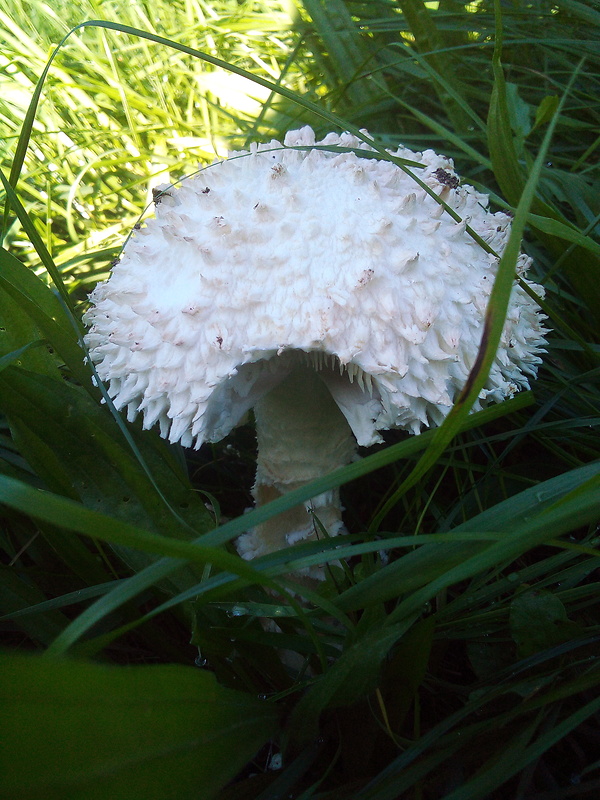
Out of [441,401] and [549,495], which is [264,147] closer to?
[441,401]

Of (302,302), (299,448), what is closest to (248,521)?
(302,302)

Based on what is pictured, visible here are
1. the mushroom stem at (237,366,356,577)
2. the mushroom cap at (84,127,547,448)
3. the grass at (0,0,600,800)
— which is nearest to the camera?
the grass at (0,0,600,800)

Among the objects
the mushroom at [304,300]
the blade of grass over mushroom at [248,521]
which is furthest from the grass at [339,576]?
the mushroom at [304,300]

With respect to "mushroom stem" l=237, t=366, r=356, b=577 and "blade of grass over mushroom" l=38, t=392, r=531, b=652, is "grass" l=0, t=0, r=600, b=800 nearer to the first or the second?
"blade of grass over mushroom" l=38, t=392, r=531, b=652


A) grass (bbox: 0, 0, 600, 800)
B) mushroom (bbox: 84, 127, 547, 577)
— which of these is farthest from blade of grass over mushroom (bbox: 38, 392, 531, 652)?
mushroom (bbox: 84, 127, 547, 577)

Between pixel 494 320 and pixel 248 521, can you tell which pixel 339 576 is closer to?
pixel 248 521

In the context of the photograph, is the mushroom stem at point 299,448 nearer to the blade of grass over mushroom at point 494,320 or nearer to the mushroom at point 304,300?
the mushroom at point 304,300

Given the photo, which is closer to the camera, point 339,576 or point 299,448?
point 339,576
